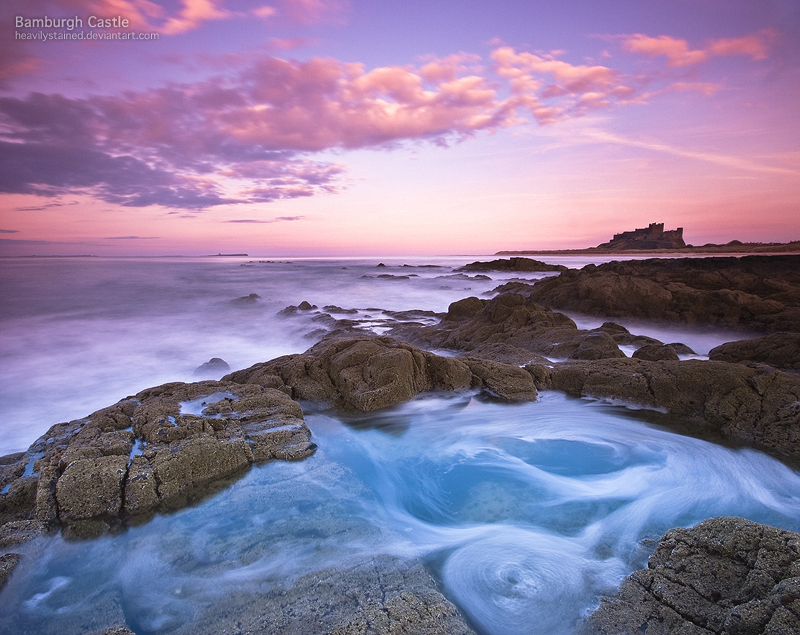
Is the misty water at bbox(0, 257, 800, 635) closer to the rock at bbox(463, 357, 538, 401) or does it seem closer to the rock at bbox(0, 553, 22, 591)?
the rock at bbox(0, 553, 22, 591)

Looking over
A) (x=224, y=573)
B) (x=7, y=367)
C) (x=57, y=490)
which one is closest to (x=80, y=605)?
(x=224, y=573)

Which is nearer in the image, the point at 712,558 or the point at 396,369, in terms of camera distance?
the point at 712,558

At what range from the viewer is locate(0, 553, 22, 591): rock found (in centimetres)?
340

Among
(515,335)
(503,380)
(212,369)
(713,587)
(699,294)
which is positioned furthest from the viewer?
(699,294)

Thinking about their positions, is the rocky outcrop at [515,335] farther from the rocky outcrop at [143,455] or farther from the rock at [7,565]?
the rock at [7,565]

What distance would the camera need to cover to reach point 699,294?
1630cm

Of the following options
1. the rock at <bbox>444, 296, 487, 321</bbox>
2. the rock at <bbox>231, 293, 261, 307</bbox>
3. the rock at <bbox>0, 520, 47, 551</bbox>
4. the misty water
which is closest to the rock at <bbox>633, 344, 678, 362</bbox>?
the misty water

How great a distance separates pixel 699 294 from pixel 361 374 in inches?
605

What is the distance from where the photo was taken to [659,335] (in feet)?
49.4

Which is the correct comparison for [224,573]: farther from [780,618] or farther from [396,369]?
[396,369]

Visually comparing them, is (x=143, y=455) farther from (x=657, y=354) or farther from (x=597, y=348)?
(x=657, y=354)

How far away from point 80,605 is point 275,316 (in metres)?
16.9

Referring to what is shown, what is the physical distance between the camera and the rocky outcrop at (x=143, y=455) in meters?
4.21

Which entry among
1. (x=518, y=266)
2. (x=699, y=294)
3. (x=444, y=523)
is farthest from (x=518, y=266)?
(x=444, y=523)
